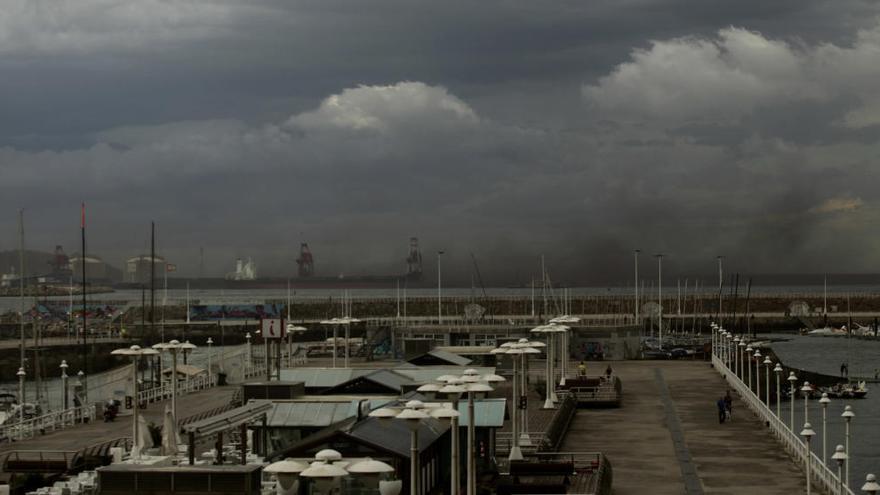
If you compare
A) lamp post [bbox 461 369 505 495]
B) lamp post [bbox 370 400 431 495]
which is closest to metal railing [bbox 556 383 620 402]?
lamp post [bbox 461 369 505 495]

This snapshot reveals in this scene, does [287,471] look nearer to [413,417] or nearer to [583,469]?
[413,417]

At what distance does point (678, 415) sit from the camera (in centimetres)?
5516

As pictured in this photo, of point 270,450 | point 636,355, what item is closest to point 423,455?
point 270,450

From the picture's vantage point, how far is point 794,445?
1729 inches

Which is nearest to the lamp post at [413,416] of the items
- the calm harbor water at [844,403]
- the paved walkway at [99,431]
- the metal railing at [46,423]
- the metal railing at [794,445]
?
the metal railing at [794,445]

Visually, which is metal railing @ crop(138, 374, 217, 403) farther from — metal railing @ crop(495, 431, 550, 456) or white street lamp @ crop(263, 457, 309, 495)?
white street lamp @ crop(263, 457, 309, 495)

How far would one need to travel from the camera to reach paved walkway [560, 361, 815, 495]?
38281 mm

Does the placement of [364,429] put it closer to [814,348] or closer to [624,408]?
[624,408]

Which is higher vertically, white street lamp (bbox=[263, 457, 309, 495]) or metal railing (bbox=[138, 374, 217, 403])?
white street lamp (bbox=[263, 457, 309, 495])

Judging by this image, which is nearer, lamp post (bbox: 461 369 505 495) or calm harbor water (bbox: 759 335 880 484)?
lamp post (bbox: 461 369 505 495)

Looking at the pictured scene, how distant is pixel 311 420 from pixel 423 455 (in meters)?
6.26

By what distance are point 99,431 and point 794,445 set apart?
26.4 meters

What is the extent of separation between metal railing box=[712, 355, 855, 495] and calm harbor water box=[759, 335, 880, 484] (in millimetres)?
4506

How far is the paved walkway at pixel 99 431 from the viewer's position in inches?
1860
